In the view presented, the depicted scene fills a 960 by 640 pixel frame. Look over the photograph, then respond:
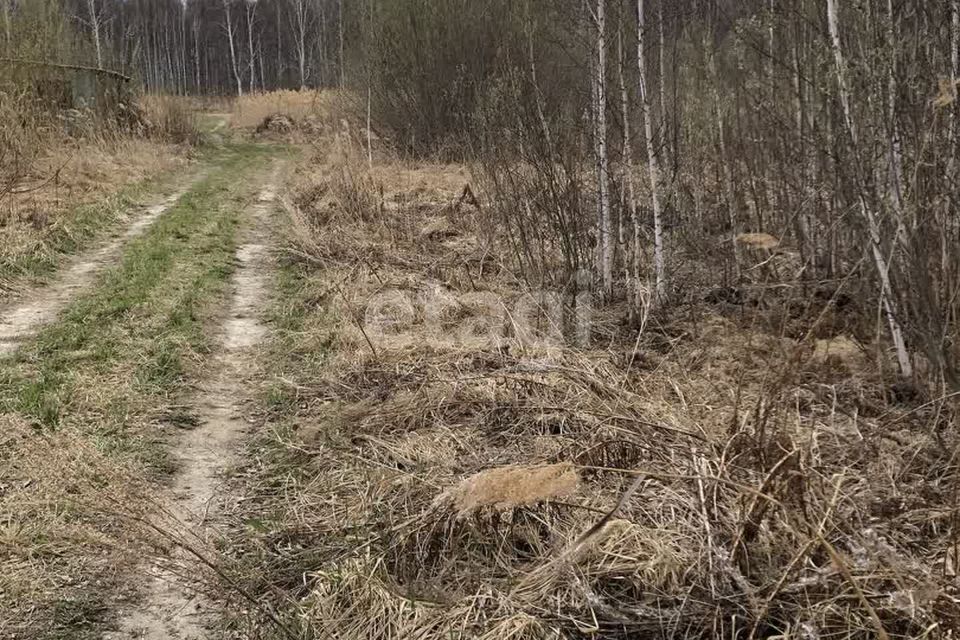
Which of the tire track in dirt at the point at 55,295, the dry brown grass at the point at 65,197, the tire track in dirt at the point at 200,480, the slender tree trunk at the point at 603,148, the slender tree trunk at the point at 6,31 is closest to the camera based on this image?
the tire track in dirt at the point at 200,480

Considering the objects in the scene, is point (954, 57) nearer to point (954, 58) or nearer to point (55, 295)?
point (954, 58)

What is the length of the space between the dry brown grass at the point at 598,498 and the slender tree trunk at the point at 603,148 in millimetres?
1116

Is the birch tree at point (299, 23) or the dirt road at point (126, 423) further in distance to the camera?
the birch tree at point (299, 23)

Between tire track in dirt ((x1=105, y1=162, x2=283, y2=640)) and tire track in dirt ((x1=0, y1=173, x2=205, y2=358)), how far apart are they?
1234 millimetres

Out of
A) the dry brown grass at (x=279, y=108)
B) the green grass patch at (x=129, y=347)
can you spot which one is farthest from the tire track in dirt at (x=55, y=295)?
the dry brown grass at (x=279, y=108)

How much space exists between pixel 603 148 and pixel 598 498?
3.40 m

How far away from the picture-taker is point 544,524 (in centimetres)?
278

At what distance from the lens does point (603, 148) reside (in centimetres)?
572

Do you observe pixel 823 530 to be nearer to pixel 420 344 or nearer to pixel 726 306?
pixel 420 344

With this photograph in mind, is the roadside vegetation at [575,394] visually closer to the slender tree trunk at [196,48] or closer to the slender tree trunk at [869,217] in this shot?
the slender tree trunk at [869,217]

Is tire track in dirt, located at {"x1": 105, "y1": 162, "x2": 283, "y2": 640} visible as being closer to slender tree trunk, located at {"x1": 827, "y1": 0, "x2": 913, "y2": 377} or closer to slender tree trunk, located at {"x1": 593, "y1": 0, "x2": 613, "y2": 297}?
slender tree trunk, located at {"x1": 593, "y1": 0, "x2": 613, "y2": 297}

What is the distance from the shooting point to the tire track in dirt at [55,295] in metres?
5.64

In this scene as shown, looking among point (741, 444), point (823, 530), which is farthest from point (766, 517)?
point (741, 444)

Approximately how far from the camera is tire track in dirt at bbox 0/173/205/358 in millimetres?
5641
